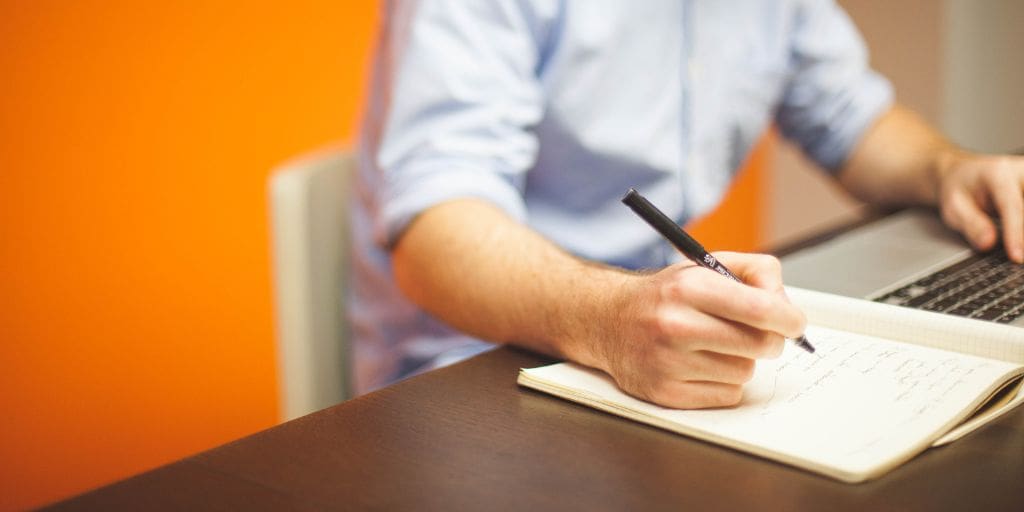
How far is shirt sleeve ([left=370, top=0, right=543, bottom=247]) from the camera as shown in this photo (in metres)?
0.87

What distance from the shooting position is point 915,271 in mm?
858

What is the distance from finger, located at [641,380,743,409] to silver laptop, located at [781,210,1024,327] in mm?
Result: 257

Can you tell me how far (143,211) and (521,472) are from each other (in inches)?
50.4

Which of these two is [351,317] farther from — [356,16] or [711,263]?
[356,16]

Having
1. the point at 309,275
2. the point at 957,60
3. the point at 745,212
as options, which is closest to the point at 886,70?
the point at 957,60

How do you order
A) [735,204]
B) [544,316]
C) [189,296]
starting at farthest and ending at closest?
[735,204] → [189,296] → [544,316]

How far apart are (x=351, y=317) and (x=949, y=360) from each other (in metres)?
0.65

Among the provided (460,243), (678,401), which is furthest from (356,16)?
(678,401)

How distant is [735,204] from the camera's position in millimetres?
2910

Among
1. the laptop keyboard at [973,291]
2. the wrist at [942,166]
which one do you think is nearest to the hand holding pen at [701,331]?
the laptop keyboard at [973,291]

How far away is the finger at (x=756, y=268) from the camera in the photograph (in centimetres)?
57

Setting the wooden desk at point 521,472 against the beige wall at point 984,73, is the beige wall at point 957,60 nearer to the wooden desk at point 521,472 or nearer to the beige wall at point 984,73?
the beige wall at point 984,73

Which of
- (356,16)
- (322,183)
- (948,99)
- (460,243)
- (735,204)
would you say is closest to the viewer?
(460,243)

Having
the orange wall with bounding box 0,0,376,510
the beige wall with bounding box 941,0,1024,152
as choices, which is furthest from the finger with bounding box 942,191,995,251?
the beige wall with bounding box 941,0,1024,152
